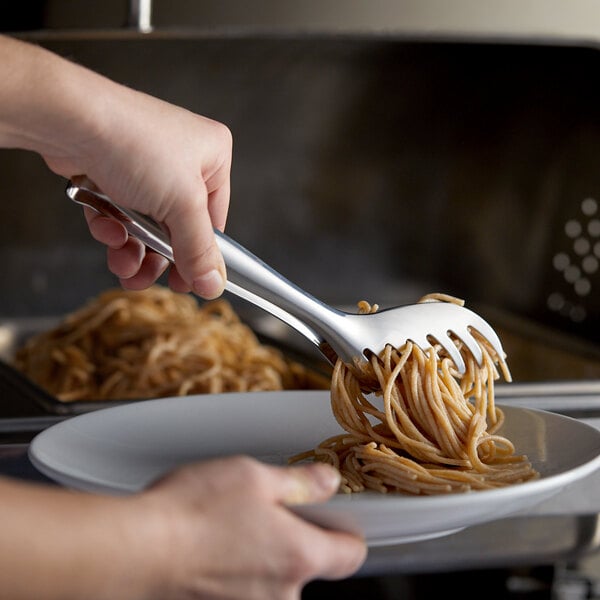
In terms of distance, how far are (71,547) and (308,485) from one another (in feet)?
0.61

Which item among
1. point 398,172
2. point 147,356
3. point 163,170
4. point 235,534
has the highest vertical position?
point 163,170

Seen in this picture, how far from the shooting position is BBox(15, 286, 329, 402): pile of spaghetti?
1842mm

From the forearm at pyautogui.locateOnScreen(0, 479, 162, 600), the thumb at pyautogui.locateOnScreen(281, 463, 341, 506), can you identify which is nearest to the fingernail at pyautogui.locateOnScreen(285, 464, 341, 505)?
the thumb at pyautogui.locateOnScreen(281, 463, 341, 506)

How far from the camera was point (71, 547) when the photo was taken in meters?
0.75

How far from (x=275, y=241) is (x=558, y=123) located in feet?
1.87

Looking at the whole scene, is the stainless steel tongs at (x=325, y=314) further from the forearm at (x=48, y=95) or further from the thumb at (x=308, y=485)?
the thumb at (x=308, y=485)

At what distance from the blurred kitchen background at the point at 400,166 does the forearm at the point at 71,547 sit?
118 cm

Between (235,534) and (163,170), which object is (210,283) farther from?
(235,534)

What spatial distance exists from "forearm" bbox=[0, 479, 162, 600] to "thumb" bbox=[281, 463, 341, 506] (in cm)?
12

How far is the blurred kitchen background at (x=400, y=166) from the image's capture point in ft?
6.51

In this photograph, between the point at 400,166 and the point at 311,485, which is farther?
the point at 400,166

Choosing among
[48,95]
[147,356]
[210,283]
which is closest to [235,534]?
[210,283]

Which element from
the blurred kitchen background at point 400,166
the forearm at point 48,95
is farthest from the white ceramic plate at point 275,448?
the blurred kitchen background at point 400,166

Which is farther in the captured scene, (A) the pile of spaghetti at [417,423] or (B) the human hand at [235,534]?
(A) the pile of spaghetti at [417,423]
